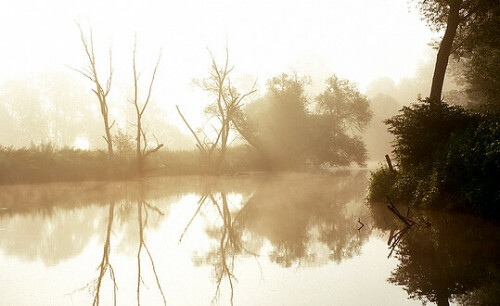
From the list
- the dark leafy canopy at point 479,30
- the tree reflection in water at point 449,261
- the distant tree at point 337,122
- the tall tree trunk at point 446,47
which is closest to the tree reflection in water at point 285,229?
the tree reflection in water at point 449,261

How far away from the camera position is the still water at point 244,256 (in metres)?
6.36

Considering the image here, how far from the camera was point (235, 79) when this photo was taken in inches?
1738

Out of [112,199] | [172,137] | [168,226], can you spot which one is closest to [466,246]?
[168,226]

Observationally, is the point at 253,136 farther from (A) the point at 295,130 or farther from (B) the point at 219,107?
(B) the point at 219,107

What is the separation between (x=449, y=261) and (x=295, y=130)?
32525mm

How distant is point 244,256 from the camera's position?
28.9 feet

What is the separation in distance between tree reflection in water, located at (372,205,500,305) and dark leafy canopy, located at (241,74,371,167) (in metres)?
28.1

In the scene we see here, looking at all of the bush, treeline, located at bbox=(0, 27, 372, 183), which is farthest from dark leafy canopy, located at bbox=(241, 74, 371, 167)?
the bush

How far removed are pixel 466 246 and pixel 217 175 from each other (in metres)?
25.9

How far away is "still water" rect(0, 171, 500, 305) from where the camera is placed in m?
6.36

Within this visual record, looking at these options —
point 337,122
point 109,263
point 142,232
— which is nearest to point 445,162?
point 142,232

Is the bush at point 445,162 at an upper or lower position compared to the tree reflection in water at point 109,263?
upper

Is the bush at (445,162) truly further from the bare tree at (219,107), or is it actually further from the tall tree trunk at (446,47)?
the bare tree at (219,107)

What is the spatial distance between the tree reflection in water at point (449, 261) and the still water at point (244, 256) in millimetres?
24
